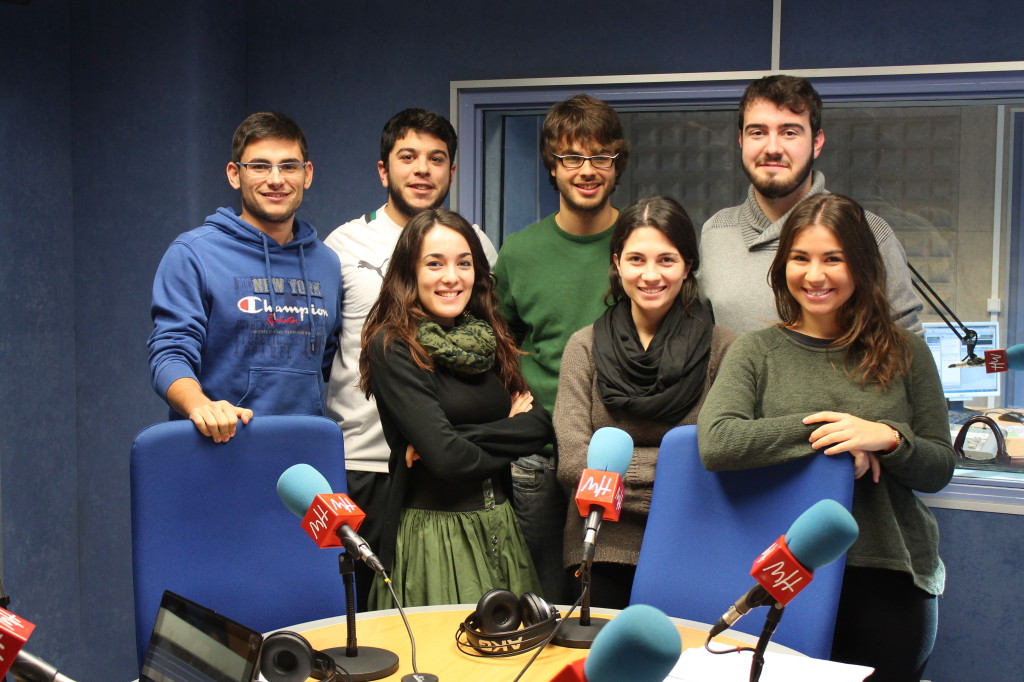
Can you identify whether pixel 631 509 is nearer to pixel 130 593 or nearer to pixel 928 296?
pixel 928 296

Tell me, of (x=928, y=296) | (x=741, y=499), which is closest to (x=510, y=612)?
(x=741, y=499)

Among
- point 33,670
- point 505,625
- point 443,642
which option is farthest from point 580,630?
point 33,670

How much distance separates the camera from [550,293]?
2.63m

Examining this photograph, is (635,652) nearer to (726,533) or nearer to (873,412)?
(726,533)

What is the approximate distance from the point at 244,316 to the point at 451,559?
34.5 inches

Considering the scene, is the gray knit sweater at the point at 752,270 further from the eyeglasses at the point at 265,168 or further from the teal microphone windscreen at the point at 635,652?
the teal microphone windscreen at the point at 635,652

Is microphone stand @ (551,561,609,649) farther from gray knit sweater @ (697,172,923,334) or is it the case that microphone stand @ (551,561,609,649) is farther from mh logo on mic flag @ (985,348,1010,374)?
mh logo on mic flag @ (985,348,1010,374)

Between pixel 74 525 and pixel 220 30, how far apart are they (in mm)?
1895

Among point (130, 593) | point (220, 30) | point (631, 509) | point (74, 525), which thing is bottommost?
point (130, 593)

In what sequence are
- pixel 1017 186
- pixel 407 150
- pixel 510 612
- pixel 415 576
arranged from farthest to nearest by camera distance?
pixel 1017 186
pixel 407 150
pixel 415 576
pixel 510 612

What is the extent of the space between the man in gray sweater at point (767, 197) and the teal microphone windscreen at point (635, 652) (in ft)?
5.36

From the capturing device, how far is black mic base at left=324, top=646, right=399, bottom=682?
1.51 m

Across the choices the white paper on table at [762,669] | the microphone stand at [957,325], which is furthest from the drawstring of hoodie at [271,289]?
the microphone stand at [957,325]

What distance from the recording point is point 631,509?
2.19 m
